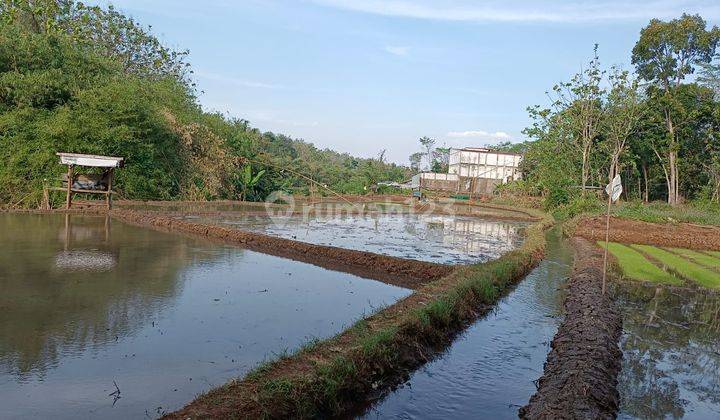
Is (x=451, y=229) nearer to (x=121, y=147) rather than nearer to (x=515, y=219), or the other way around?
(x=515, y=219)

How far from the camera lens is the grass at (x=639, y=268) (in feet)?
37.5

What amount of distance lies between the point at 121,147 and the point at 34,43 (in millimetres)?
5217

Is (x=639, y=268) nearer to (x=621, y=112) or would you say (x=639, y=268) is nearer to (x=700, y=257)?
(x=700, y=257)

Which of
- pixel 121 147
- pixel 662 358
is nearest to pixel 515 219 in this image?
pixel 121 147

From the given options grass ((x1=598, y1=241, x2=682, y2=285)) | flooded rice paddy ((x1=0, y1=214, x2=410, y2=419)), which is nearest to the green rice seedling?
grass ((x1=598, y1=241, x2=682, y2=285))

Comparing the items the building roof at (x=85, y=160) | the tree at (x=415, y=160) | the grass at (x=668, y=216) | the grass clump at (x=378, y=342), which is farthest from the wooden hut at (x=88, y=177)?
the tree at (x=415, y=160)

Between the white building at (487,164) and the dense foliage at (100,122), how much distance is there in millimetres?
16811

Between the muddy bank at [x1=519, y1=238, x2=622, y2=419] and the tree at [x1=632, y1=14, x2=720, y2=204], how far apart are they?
91.0 ft

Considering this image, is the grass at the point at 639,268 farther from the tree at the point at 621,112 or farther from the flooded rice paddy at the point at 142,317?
the tree at the point at 621,112

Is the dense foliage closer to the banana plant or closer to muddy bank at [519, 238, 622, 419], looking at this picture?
the banana plant

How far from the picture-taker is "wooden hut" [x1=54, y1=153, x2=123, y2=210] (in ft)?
59.1

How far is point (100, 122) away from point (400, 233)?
12744mm

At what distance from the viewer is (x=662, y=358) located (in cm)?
661

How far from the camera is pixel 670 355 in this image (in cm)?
676
